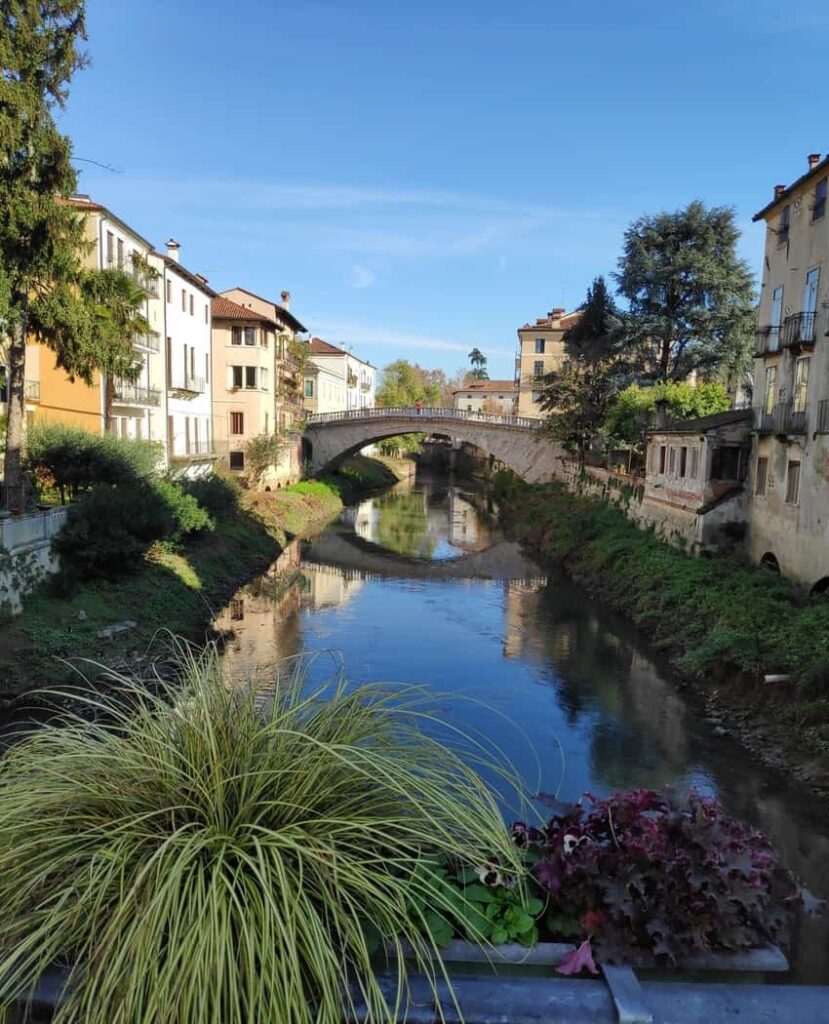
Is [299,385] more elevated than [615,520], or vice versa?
[299,385]

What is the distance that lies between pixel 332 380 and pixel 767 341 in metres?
56.9

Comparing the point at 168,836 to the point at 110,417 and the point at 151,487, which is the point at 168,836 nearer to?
the point at 151,487

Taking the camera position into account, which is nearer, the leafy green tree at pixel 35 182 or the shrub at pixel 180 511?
the leafy green tree at pixel 35 182

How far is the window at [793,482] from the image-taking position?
1930 cm

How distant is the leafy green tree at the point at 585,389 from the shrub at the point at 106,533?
983 inches

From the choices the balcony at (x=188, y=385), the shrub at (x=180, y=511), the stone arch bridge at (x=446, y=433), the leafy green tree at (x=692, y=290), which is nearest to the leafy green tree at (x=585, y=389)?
the leafy green tree at (x=692, y=290)

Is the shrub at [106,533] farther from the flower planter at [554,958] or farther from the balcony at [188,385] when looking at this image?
the flower planter at [554,958]

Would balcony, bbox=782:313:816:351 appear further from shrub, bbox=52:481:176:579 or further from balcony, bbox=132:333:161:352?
balcony, bbox=132:333:161:352

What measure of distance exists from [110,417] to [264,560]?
7.54 metres

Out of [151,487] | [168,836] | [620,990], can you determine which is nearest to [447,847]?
[620,990]

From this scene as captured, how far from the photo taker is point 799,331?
63.8 feet

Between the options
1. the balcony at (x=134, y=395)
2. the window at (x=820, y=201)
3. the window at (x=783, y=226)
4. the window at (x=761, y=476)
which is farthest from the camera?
the balcony at (x=134, y=395)

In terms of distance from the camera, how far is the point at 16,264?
16.4 m

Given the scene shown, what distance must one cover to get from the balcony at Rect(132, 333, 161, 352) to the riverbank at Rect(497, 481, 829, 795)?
61.5ft
